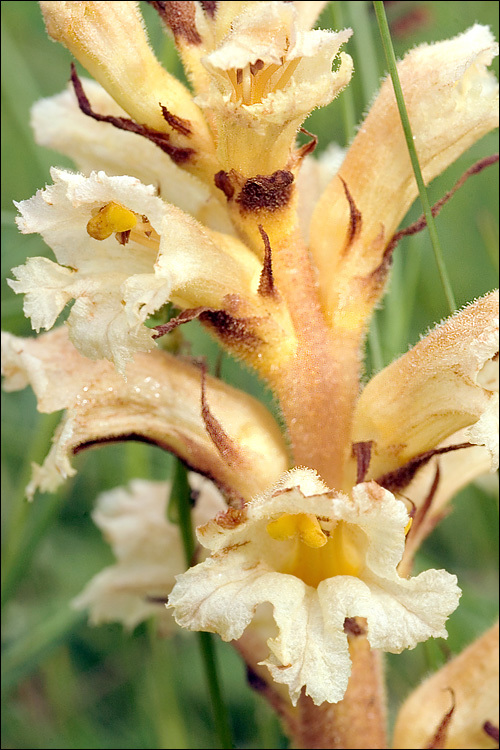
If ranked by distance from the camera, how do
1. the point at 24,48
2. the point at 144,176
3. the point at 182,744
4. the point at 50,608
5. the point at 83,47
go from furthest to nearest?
the point at 24,48 → the point at 50,608 → the point at 182,744 → the point at 144,176 → the point at 83,47

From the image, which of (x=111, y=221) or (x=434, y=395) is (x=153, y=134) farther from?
(x=434, y=395)

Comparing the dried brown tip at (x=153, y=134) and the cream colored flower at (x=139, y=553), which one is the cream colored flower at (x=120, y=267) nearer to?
the dried brown tip at (x=153, y=134)

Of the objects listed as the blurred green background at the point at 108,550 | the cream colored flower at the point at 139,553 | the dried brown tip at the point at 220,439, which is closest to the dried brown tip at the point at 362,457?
the dried brown tip at the point at 220,439

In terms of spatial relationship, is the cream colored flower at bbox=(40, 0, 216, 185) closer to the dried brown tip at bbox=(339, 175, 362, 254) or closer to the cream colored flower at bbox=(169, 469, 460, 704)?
the dried brown tip at bbox=(339, 175, 362, 254)

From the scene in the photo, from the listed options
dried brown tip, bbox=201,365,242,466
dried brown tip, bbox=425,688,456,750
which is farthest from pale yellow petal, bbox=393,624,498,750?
dried brown tip, bbox=201,365,242,466

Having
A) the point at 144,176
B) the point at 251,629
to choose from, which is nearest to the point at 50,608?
the point at 251,629

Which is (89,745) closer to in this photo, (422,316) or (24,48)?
(422,316)

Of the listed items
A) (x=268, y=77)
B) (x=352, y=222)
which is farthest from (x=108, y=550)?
(x=268, y=77)
